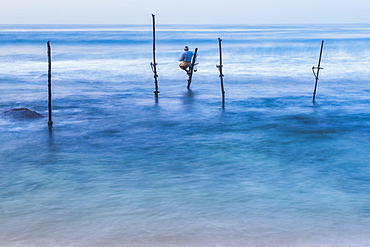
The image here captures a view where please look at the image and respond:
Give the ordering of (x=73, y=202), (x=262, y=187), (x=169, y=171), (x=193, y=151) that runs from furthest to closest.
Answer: (x=193, y=151) → (x=169, y=171) → (x=262, y=187) → (x=73, y=202)

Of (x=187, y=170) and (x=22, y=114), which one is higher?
(x=187, y=170)

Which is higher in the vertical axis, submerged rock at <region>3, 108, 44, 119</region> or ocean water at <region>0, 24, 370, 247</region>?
ocean water at <region>0, 24, 370, 247</region>

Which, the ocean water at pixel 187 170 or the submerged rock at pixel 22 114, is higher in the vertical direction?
the ocean water at pixel 187 170

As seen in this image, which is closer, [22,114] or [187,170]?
[187,170]

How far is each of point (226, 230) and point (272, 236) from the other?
26.5 inches

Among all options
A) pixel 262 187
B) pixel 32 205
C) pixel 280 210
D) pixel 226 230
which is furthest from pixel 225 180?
pixel 32 205

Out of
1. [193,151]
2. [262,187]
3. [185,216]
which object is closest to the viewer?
[185,216]

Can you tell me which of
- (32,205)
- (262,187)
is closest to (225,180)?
(262,187)

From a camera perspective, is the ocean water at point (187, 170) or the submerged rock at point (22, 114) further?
the submerged rock at point (22, 114)

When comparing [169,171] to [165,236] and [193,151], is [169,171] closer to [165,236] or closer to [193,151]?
[193,151]

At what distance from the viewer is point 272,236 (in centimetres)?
689

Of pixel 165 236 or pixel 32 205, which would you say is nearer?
pixel 165 236

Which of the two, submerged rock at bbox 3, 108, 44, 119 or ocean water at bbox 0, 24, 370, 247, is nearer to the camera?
ocean water at bbox 0, 24, 370, 247

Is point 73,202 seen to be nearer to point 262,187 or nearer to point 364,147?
point 262,187
